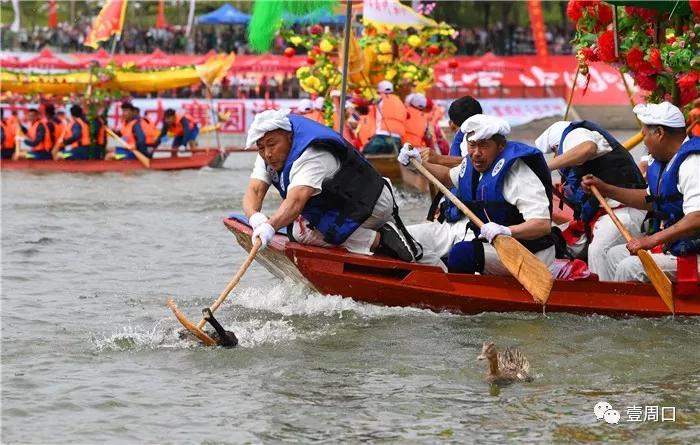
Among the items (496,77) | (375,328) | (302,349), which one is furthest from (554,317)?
(496,77)

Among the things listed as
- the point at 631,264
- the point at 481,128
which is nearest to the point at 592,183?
the point at 631,264

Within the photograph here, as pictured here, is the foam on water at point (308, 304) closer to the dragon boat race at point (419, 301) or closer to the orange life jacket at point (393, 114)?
the dragon boat race at point (419, 301)

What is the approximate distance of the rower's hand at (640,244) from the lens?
26.8ft

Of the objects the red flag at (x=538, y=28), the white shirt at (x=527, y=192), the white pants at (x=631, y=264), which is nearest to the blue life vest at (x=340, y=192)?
the white shirt at (x=527, y=192)

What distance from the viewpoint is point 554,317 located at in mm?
8727

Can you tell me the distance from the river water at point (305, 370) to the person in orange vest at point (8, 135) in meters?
11.7

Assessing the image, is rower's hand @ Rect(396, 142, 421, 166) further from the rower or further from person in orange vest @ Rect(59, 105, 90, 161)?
person in orange vest @ Rect(59, 105, 90, 161)

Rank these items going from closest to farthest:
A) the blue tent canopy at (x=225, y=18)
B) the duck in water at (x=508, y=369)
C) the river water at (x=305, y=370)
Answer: the river water at (x=305, y=370) → the duck in water at (x=508, y=369) → the blue tent canopy at (x=225, y=18)

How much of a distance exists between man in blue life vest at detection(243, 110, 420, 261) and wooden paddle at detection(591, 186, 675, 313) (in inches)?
50.6

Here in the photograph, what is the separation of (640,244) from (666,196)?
1.26 ft

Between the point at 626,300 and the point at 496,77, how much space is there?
22.3m

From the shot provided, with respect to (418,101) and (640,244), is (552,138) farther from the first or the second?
(418,101)

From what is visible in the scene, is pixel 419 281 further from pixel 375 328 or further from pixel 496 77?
pixel 496 77

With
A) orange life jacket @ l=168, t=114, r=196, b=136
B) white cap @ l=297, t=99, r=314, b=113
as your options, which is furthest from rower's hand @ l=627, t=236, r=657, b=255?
orange life jacket @ l=168, t=114, r=196, b=136
